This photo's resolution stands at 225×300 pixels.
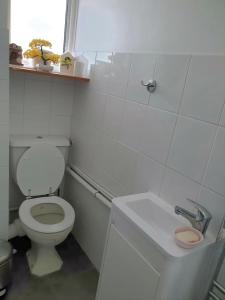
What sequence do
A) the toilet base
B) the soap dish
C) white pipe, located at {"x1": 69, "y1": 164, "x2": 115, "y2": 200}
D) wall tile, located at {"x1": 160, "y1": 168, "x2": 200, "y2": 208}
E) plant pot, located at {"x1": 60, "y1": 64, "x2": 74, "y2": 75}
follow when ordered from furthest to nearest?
plant pot, located at {"x1": 60, "y1": 64, "x2": 74, "y2": 75}, the toilet base, white pipe, located at {"x1": 69, "y1": 164, "x2": 115, "y2": 200}, wall tile, located at {"x1": 160, "y1": 168, "x2": 200, "y2": 208}, the soap dish

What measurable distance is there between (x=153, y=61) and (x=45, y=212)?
136cm

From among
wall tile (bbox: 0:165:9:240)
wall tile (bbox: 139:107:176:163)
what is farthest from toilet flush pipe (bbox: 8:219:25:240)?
wall tile (bbox: 139:107:176:163)

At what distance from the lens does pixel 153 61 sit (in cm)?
120

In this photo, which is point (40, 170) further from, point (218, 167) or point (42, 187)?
point (218, 167)

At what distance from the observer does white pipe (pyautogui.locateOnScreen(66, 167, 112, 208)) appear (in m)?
1.55

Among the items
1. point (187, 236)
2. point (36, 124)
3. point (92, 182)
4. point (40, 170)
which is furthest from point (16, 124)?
point (187, 236)

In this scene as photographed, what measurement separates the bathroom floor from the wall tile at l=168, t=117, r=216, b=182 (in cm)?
112

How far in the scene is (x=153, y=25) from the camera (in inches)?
47.3

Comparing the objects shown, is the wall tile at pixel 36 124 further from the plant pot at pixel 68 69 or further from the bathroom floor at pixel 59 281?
the bathroom floor at pixel 59 281

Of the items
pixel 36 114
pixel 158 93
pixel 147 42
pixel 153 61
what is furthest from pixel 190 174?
pixel 36 114

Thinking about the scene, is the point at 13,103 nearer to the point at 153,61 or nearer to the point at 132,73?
the point at 132,73

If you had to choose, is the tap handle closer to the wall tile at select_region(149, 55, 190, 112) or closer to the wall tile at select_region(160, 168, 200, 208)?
the wall tile at select_region(160, 168, 200, 208)

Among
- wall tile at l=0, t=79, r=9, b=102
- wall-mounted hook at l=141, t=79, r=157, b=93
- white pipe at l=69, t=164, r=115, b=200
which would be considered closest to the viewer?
wall-mounted hook at l=141, t=79, r=157, b=93

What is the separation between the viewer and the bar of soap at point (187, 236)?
0.90 metres
